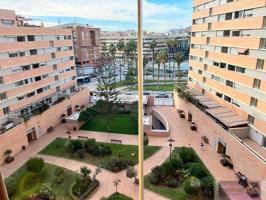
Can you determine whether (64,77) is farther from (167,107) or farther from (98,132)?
(167,107)

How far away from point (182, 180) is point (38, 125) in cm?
542

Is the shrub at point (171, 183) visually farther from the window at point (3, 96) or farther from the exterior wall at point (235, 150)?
the window at point (3, 96)

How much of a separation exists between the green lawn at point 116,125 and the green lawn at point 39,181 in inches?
108

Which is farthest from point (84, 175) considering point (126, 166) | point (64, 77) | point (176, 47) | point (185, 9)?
point (176, 47)

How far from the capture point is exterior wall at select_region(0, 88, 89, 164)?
638cm

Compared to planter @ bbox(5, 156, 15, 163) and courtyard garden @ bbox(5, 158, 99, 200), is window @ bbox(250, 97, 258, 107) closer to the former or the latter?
courtyard garden @ bbox(5, 158, 99, 200)

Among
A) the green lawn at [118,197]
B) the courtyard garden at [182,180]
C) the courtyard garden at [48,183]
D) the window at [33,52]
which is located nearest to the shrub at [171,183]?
the courtyard garden at [182,180]

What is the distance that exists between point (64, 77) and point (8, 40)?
359cm

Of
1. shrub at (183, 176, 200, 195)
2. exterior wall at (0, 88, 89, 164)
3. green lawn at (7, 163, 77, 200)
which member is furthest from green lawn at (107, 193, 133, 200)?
exterior wall at (0, 88, 89, 164)

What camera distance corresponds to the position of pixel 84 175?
5.20m

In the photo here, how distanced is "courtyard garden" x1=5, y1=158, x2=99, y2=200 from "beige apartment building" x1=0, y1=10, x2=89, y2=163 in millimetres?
1380

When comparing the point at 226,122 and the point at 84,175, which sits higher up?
the point at 226,122

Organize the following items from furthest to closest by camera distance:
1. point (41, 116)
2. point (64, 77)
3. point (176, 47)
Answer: point (176, 47)
point (64, 77)
point (41, 116)

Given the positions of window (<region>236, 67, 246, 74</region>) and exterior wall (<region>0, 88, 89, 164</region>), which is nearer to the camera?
window (<region>236, 67, 246, 74</region>)
